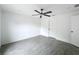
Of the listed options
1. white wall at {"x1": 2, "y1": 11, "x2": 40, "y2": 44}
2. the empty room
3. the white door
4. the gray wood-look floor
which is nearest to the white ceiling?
the empty room

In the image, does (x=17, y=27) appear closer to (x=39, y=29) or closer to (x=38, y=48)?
(x=39, y=29)

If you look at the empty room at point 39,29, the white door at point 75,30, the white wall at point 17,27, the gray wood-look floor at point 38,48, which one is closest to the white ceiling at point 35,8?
the empty room at point 39,29

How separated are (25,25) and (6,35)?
481mm

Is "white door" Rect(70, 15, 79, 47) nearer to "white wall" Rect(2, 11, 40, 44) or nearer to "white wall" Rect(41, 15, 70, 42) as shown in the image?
"white wall" Rect(41, 15, 70, 42)

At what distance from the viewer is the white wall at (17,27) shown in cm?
164

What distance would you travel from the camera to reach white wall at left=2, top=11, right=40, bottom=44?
1.64 m

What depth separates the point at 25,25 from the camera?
1.76m

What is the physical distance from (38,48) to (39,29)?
457mm

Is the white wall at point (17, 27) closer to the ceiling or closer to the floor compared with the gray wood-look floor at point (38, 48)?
closer to the ceiling

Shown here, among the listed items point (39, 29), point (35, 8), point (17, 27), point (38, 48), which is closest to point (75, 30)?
point (39, 29)

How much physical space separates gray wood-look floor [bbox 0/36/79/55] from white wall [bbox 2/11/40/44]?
13cm

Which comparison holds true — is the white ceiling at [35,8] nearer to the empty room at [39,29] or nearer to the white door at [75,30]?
the empty room at [39,29]

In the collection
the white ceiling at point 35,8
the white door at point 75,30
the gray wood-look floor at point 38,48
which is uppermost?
the white ceiling at point 35,8
